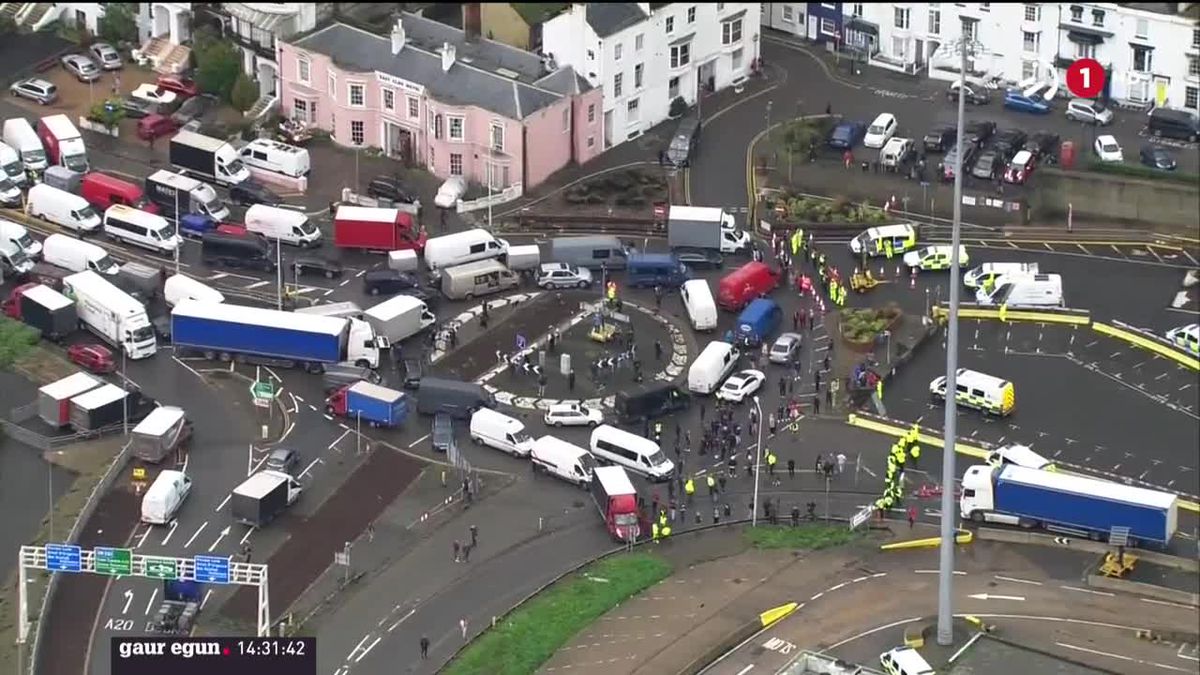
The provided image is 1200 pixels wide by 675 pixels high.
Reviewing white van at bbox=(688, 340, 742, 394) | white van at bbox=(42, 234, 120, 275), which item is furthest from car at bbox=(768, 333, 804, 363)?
white van at bbox=(42, 234, 120, 275)

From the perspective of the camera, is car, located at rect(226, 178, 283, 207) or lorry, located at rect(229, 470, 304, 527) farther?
car, located at rect(226, 178, 283, 207)

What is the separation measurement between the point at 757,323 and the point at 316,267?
20.6 m

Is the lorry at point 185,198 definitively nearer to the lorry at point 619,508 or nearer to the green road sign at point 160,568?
the lorry at point 619,508

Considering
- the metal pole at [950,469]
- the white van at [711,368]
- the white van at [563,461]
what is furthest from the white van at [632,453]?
the metal pole at [950,469]

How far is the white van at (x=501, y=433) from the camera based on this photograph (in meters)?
125

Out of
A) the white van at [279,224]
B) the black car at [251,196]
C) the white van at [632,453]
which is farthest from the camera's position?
the black car at [251,196]

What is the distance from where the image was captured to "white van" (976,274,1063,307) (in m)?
137

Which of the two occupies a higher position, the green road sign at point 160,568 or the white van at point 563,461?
the green road sign at point 160,568

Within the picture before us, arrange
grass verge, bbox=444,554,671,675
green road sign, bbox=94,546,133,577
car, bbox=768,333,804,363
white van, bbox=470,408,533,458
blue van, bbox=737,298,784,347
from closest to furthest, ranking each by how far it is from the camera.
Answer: green road sign, bbox=94,546,133,577 → grass verge, bbox=444,554,671,675 → white van, bbox=470,408,533,458 → car, bbox=768,333,804,363 → blue van, bbox=737,298,784,347

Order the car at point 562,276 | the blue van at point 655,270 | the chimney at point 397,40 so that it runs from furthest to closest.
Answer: the chimney at point 397,40 → the car at point 562,276 → the blue van at point 655,270

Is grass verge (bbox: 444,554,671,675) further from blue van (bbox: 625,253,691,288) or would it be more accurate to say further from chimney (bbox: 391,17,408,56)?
chimney (bbox: 391,17,408,56)

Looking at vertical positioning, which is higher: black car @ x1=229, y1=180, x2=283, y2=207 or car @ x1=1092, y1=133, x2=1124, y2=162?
car @ x1=1092, y1=133, x2=1124, y2=162

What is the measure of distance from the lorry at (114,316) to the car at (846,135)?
3642 centimetres

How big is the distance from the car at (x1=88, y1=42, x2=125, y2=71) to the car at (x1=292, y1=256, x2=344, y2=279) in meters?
23.9
